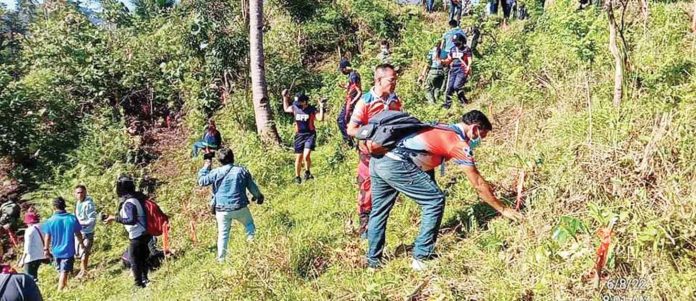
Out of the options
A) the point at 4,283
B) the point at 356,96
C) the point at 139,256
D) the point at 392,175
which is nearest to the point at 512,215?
the point at 392,175

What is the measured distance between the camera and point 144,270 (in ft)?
21.3

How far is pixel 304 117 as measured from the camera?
26.4 feet

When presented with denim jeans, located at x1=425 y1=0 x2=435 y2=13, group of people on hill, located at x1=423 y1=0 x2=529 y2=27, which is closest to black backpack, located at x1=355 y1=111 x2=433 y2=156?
group of people on hill, located at x1=423 y1=0 x2=529 y2=27

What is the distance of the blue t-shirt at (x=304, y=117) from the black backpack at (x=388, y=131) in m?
3.98

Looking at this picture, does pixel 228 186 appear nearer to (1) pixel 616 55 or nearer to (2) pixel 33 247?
(2) pixel 33 247

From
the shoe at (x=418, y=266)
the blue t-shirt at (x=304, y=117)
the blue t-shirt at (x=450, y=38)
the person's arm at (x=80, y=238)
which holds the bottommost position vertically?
the person's arm at (x=80, y=238)

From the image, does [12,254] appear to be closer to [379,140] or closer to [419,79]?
[419,79]

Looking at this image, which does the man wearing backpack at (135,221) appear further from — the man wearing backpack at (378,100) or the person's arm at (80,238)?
the man wearing backpack at (378,100)

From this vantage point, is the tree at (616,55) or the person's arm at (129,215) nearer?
the tree at (616,55)

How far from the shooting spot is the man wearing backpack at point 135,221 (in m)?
6.11

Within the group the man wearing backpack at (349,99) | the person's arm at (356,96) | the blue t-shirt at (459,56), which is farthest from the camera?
the blue t-shirt at (459,56)

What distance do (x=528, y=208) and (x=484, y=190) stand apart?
1.70 ft

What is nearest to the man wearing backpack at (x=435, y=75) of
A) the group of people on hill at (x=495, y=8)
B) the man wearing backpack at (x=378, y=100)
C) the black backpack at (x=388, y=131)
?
the group of people on hill at (x=495, y=8)

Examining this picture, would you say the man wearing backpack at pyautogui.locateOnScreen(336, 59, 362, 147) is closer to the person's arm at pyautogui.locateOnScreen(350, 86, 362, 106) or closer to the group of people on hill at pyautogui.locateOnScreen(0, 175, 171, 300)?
the person's arm at pyautogui.locateOnScreen(350, 86, 362, 106)
